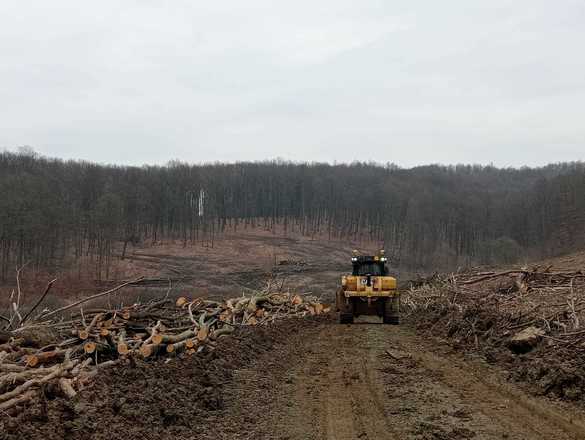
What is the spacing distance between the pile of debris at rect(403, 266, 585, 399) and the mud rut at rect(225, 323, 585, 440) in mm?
542

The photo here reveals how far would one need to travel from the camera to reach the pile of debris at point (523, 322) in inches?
320

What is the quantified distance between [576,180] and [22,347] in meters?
78.8

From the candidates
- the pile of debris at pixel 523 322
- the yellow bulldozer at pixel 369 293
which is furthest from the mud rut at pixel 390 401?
the yellow bulldozer at pixel 369 293

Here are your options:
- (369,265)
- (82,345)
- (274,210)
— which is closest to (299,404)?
(82,345)

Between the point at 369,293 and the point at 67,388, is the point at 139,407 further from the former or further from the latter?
the point at 369,293

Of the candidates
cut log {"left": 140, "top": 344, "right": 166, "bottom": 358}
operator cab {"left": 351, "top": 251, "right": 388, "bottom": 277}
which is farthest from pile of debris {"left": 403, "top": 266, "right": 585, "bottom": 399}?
cut log {"left": 140, "top": 344, "right": 166, "bottom": 358}

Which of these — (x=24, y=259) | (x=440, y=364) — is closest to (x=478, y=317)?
(x=440, y=364)

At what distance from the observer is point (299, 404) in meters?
7.46

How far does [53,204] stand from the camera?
175ft

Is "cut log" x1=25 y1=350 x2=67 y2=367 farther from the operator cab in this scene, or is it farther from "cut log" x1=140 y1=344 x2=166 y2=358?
the operator cab

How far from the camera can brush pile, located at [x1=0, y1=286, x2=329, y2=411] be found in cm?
679

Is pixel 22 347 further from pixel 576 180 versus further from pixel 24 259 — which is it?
pixel 576 180

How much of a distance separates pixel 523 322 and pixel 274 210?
96.4m

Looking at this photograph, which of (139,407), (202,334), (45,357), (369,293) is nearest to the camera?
(139,407)
